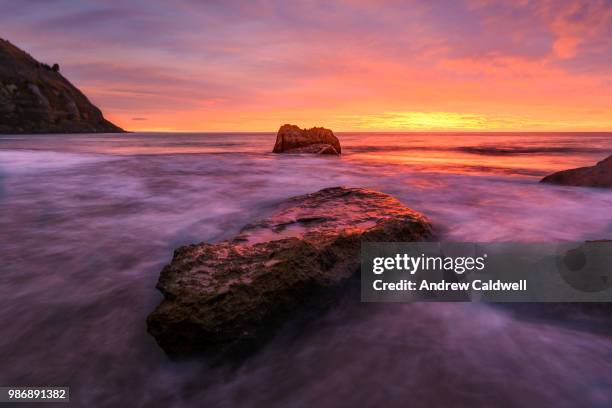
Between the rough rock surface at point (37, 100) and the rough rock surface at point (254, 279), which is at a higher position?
the rough rock surface at point (37, 100)

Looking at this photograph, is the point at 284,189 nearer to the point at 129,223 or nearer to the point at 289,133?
the point at 129,223

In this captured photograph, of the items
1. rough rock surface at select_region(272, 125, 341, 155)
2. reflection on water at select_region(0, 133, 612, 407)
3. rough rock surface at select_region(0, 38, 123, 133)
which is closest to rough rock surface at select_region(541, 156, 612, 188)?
reflection on water at select_region(0, 133, 612, 407)

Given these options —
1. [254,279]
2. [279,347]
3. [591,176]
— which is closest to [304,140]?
[591,176]

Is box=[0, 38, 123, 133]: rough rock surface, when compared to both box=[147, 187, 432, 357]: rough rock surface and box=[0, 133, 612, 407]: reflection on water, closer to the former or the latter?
box=[0, 133, 612, 407]: reflection on water

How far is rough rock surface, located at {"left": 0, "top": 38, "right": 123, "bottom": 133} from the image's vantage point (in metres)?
83.4

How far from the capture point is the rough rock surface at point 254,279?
2.44 meters

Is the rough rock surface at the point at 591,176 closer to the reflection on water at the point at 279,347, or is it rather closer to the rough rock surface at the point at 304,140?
the reflection on water at the point at 279,347

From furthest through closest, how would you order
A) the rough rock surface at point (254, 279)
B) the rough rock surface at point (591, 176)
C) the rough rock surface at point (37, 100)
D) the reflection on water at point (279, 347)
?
the rough rock surface at point (37, 100), the rough rock surface at point (591, 176), the rough rock surface at point (254, 279), the reflection on water at point (279, 347)

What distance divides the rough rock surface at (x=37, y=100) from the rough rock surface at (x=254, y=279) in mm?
106052

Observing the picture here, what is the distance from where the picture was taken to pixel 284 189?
9141 mm

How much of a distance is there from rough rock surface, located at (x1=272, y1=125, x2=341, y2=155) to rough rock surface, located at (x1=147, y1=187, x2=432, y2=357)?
18181mm

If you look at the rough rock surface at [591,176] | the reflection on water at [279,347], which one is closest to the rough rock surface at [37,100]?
the reflection on water at [279,347]

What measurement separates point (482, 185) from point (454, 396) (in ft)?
27.1

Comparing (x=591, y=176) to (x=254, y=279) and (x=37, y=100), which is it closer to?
(x=254, y=279)
